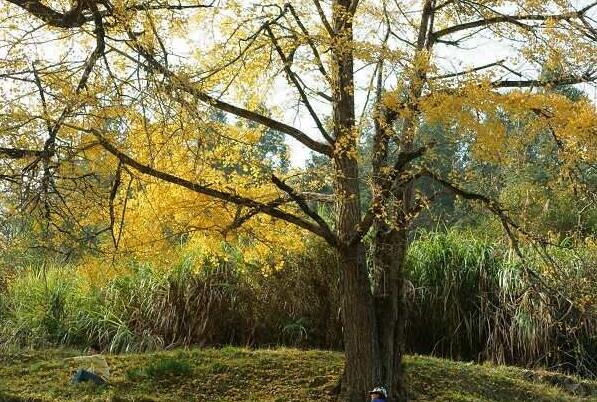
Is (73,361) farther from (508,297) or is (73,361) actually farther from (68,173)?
(508,297)

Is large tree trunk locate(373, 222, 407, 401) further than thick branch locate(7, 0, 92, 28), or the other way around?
large tree trunk locate(373, 222, 407, 401)

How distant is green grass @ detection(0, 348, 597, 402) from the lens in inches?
283

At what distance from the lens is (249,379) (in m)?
7.61

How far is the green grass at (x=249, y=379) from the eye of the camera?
283 inches

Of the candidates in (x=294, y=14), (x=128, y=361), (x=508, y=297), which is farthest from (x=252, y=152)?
(x=508, y=297)

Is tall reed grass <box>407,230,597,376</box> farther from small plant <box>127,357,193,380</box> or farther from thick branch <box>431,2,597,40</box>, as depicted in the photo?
thick branch <box>431,2,597,40</box>

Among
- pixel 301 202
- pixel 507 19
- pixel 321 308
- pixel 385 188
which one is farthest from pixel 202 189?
Answer: pixel 321 308

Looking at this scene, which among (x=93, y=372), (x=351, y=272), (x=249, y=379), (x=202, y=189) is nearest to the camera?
(x=202, y=189)

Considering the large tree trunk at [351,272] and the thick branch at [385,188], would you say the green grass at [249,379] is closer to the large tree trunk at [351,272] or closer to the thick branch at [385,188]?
the large tree trunk at [351,272]

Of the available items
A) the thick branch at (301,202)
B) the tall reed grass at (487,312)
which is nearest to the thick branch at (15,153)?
the thick branch at (301,202)

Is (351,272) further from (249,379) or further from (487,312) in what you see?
(487,312)

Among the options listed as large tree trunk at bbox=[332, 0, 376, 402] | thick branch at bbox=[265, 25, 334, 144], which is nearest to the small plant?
large tree trunk at bbox=[332, 0, 376, 402]

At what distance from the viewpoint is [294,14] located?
639 cm

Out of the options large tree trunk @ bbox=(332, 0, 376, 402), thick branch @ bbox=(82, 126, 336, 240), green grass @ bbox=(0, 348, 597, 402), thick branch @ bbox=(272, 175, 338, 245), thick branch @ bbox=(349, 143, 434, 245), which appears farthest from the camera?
green grass @ bbox=(0, 348, 597, 402)
